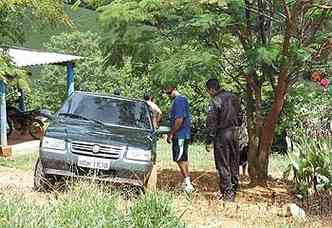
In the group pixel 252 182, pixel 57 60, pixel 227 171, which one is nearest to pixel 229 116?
pixel 227 171

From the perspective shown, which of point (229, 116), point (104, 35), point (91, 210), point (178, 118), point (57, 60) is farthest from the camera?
point (57, 60)

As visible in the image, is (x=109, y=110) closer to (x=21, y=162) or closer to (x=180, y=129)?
(x=180, y=129)

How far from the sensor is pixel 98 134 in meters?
9.60

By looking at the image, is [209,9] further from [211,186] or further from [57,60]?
[57,60]

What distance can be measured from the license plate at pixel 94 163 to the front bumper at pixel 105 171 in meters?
0.05

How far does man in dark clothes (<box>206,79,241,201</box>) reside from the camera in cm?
960

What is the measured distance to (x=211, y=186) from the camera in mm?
12695

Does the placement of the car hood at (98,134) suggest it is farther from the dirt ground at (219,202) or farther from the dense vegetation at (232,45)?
the dense vegetation at (232,45)

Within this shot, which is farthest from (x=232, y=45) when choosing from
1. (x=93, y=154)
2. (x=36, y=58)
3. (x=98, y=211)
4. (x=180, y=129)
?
(x=36, y=58)

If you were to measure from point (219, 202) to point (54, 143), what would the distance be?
249 centimetres

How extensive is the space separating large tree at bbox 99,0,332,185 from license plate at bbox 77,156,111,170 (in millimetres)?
1937

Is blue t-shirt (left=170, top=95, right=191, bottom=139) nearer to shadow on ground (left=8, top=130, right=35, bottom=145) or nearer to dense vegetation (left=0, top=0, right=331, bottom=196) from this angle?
dense vegetation (left=0, top=0, right=331, bottom=196)

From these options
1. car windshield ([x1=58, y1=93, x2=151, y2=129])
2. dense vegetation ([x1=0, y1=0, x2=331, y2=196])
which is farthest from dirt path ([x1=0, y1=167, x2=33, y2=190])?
dense vegetation ([x1=0, y1=0, x2=331, y2=196])

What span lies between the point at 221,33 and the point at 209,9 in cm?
76
